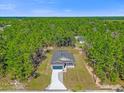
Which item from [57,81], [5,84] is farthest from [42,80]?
[5,84]

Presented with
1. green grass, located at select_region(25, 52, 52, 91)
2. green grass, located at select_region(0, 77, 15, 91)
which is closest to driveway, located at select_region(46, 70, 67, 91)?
green grass, located at select_region(25, 52, 52, 91)

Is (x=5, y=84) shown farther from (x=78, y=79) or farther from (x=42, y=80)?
(x=78, y=79)

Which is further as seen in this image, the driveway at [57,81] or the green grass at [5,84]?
the driveway at [57,81]

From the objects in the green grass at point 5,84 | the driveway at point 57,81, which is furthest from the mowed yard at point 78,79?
the green grass at point 5,84

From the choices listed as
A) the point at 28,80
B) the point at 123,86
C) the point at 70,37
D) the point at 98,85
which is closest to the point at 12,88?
the point at 28,80

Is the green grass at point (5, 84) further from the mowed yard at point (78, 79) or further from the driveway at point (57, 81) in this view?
the mowed yard at point (78, 79)

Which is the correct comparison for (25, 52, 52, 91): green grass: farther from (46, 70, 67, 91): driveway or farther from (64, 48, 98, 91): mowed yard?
(64, 48, 98, 91): mowed yard
